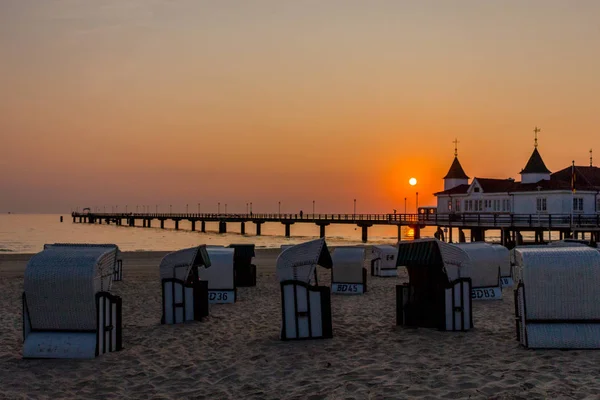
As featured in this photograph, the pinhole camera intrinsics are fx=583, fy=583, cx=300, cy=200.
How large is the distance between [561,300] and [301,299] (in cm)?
470

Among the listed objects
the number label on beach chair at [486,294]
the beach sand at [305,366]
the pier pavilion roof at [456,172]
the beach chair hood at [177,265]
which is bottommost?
the beach sand at [305,366]

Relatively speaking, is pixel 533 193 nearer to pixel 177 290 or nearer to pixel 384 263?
pixel 384 263

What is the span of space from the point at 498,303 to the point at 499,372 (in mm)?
8447

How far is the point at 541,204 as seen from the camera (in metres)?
47.3

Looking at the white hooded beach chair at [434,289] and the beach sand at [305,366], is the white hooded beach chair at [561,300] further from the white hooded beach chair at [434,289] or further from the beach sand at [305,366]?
the white hooded beach chair at [434,289]

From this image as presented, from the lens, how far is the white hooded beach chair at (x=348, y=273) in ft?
63.8

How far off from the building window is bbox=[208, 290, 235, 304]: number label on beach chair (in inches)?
1447

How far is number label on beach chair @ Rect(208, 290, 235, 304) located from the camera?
17.0 m

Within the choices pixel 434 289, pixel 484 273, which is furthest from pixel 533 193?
pixel 434 289

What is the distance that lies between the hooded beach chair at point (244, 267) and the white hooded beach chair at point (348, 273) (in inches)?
139

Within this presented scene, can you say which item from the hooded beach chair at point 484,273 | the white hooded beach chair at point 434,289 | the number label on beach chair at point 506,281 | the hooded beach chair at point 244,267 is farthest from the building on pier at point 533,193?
the white hooded beach chair at point 434,289

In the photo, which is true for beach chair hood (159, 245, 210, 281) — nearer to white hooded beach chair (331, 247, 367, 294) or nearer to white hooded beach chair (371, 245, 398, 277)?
white hooded beach chair (331, 247, 367, 294)

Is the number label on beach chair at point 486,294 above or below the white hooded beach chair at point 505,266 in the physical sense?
below

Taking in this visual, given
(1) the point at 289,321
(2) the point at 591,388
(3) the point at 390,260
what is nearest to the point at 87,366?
(1) the point at 289,321
